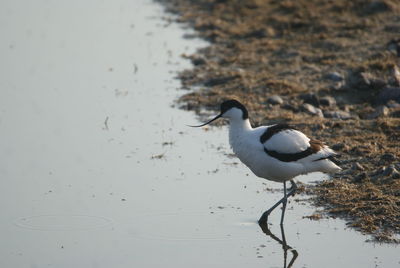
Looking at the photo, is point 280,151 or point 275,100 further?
point 275,100

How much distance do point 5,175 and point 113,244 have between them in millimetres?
2224

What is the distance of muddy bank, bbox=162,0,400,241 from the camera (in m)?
8.25

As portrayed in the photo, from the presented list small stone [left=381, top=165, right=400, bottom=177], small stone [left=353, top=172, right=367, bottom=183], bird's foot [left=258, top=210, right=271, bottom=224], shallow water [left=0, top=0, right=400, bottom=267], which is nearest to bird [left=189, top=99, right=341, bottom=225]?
bird's foot [left=258, top=210, right=271, bottom=224]

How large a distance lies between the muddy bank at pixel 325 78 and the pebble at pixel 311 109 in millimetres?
14

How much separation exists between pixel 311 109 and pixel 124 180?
10.7 ft

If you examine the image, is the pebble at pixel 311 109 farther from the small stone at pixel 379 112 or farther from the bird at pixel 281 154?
the bird at pixel 281 154

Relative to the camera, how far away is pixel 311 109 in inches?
421

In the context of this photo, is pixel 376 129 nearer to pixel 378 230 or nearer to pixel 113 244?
pixel 378 230

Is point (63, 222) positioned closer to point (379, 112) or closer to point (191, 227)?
point (191, 227)

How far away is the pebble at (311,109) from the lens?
34.8ft


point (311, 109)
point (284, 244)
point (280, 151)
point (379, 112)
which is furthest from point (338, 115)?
point (284, 244)

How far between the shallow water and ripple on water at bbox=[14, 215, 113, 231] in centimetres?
1

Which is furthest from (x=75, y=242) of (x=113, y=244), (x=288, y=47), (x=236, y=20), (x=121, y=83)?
(x=236, y=20)

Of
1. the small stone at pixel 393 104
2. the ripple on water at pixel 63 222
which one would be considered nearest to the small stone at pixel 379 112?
the small stone at pixel 393 104
